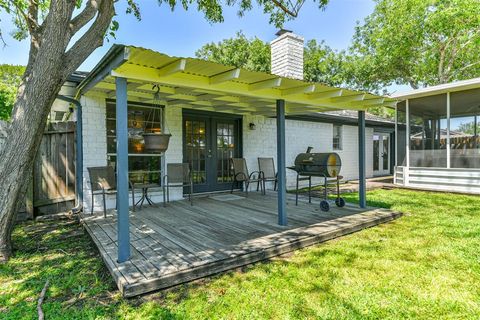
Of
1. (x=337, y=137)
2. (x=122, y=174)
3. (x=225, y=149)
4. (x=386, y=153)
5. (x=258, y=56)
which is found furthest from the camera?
(x=258, y=56)

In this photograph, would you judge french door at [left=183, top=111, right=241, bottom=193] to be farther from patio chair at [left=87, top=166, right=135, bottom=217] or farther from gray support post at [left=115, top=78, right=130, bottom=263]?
gray support post at [left=115, top=78, right=130, bottom=263]

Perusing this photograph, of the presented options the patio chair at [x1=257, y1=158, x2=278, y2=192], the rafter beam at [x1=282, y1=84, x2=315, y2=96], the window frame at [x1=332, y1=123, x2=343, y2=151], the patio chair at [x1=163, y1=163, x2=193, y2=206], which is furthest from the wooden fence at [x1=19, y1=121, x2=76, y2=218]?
the window frame at [x1=332, y1=123, x2=343, y2=151]

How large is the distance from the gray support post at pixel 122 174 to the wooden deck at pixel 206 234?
175 mm

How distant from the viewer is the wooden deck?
2.64 m

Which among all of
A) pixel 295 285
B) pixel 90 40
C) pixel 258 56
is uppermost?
pixel 258 56

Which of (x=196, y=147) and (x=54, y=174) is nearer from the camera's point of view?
(x=54, y=174)

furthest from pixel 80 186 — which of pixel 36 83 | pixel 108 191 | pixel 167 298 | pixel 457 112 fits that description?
pixel 457 112

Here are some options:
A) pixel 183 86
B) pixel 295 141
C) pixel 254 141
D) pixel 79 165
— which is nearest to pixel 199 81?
pixel 183 86

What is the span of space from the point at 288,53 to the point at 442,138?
198 inches

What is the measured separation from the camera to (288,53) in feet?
25.7

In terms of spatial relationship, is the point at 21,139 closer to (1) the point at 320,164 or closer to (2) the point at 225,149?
(1) the point at 320,164

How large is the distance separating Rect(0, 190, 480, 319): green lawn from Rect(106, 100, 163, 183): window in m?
1.88

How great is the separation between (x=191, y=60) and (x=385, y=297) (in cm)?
284

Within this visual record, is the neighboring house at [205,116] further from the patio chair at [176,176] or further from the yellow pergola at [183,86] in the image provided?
the patio chair at [176,176]
